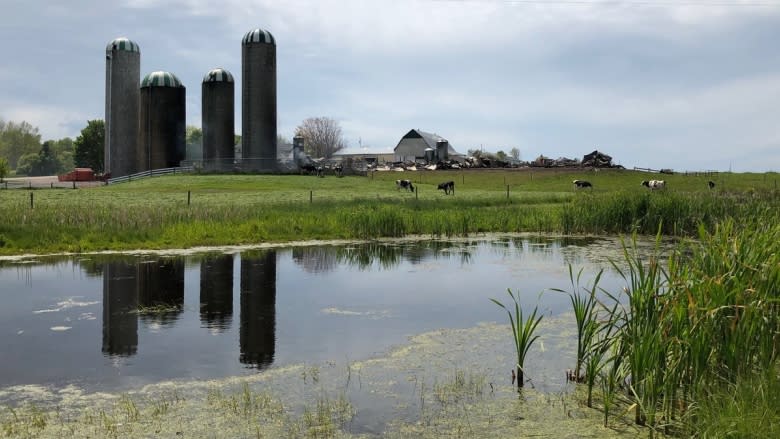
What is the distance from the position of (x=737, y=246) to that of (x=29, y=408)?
26.2ft

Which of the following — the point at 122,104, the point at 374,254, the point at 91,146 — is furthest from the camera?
the point at 91,146

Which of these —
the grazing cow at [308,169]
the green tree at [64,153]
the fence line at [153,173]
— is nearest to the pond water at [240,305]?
the grazing cow at [308,169]

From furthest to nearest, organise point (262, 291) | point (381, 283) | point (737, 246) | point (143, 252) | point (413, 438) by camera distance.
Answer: point (143, 252) < point (381, 283) < point (262, 291) < point (737, 246) < point (413, 438)

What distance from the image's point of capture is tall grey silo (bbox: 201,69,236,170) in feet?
235

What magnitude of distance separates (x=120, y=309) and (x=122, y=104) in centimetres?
6452

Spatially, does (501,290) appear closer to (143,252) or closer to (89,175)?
(143,252)

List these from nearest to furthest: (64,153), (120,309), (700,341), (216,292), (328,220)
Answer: (700,341) < (120,309) < (216,292) < (328,220) < (64,153)

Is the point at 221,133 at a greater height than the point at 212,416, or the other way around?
the point at 221,133

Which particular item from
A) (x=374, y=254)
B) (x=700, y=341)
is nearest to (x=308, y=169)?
(x=374, y=254)

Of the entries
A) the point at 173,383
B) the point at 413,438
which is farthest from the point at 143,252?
the point at 413,438

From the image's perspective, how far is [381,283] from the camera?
54.8ft

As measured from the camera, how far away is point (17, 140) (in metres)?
145

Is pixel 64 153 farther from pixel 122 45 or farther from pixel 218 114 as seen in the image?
pixel 218 114

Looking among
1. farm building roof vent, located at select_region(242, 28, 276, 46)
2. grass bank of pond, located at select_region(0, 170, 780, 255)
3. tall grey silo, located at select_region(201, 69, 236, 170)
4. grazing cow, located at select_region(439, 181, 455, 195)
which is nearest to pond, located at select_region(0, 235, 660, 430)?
grass bank of pond, located at select_region(0, 170, 780, 255)
